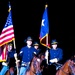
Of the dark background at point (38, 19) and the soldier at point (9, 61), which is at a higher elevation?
the dark background at point (38, 19)

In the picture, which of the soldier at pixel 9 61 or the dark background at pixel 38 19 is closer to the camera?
the soldier at pixel 9 61

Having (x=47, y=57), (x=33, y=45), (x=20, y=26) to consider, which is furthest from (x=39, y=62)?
(x=20, y=26)

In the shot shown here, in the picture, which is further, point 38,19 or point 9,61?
point 38,19

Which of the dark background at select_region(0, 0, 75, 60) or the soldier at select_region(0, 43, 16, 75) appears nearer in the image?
the soldier at select_region(0, 43, 16, 75)

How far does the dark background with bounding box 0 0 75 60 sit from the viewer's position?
50.0ft

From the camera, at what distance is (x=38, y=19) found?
15.4 m

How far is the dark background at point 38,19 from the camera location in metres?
15.2

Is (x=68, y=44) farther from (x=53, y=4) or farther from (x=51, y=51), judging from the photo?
(x=51, y=51)

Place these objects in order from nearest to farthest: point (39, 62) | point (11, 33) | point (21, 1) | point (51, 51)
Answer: point (39, 62) → point (11, 33) → point (51, 51) → point (21, 1)

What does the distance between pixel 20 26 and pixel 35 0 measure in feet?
4.01

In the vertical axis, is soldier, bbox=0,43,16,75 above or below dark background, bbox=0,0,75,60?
below

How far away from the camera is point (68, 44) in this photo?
50.9ft

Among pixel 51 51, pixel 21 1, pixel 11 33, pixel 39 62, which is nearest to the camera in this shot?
pixel 39 62

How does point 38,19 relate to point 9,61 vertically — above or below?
above
